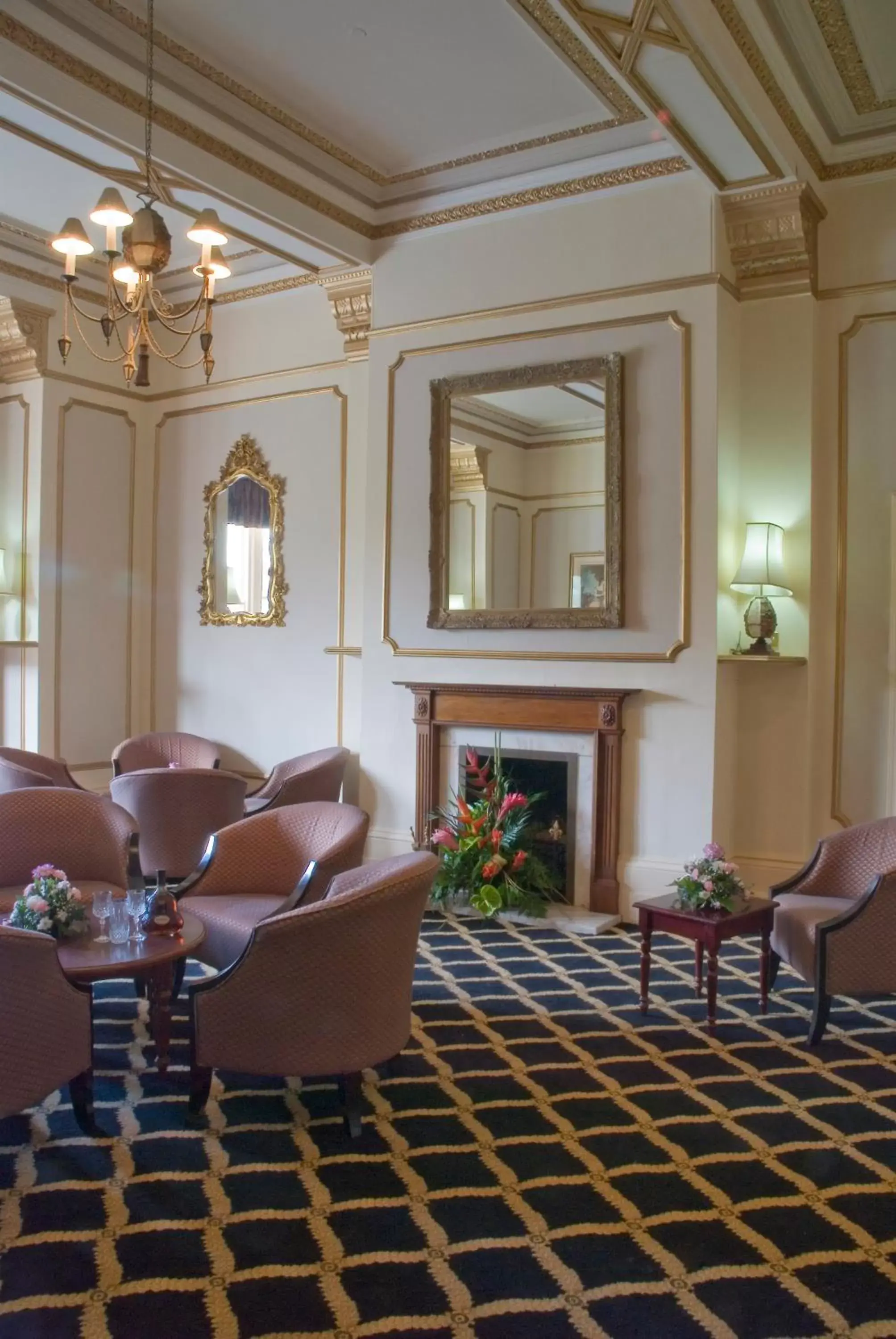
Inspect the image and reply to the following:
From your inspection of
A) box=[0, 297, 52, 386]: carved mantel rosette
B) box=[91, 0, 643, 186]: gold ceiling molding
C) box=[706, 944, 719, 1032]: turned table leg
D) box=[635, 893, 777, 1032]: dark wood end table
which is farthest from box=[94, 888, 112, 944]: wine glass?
box=[0, 297, 52, 386]: carved mantel rosette

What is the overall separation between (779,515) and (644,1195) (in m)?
3.39

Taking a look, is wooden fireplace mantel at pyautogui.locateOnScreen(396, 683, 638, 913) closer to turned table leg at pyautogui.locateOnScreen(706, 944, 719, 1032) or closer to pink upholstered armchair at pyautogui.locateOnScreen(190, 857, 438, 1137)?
turned table leg at pyautogui.locateOnScreen(706, 944, 719, 1032)

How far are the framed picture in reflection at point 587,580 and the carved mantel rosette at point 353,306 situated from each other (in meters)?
1.82

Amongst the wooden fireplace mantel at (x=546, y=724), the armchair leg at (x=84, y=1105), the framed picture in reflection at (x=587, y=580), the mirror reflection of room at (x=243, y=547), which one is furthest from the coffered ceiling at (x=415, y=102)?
the armchair leg at (x=84, y=1105)

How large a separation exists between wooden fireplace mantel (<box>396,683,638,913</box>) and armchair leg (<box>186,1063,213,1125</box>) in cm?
255

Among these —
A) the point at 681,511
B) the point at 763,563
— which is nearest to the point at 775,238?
the point at 681,511

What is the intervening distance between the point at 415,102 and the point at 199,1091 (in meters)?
4.00

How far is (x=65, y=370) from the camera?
6648 millimetres

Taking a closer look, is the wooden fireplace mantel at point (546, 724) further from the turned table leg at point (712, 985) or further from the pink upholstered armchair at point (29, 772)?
the pink upholstered armchair at point (29, 772)

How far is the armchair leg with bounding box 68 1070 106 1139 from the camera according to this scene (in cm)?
273

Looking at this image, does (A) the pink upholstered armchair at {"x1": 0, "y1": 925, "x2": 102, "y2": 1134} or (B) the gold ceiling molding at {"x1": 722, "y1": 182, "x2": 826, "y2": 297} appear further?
(B) the gold ceiling molding at {"x1": 722, "y1": 182, "x2": 826, "y2": 297}

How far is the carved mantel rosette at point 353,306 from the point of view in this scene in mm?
5801

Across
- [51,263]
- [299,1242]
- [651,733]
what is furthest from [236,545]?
[299,1242]

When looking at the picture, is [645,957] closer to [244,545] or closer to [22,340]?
[244,545]
